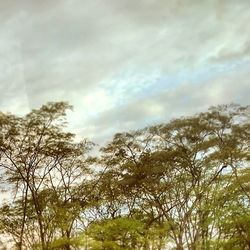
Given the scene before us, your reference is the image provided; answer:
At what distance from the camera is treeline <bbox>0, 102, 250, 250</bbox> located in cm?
3183

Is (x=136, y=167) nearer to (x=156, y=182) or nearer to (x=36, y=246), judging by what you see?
(x=156, y=182)

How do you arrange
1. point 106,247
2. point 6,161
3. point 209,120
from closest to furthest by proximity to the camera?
point 106,247
point 6,161
point 209,120

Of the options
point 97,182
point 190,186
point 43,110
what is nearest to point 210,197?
point 190,186

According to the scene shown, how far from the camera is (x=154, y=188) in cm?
3441

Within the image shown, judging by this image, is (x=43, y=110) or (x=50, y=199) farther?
(x=50, y=199)

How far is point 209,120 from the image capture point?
33438mm

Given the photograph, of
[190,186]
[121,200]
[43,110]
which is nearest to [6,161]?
[43,110]

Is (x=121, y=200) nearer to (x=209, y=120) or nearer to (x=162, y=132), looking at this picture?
(x=162, y=132)

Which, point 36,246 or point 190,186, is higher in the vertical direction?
point 190,186

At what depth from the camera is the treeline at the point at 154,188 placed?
3183 cm

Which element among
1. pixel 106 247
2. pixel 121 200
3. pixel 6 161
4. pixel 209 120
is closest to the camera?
pixel 106 247

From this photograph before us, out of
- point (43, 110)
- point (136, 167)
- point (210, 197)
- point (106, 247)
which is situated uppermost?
point (43, 110)

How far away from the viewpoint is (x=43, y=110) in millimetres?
28750

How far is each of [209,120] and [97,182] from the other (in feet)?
27.2
